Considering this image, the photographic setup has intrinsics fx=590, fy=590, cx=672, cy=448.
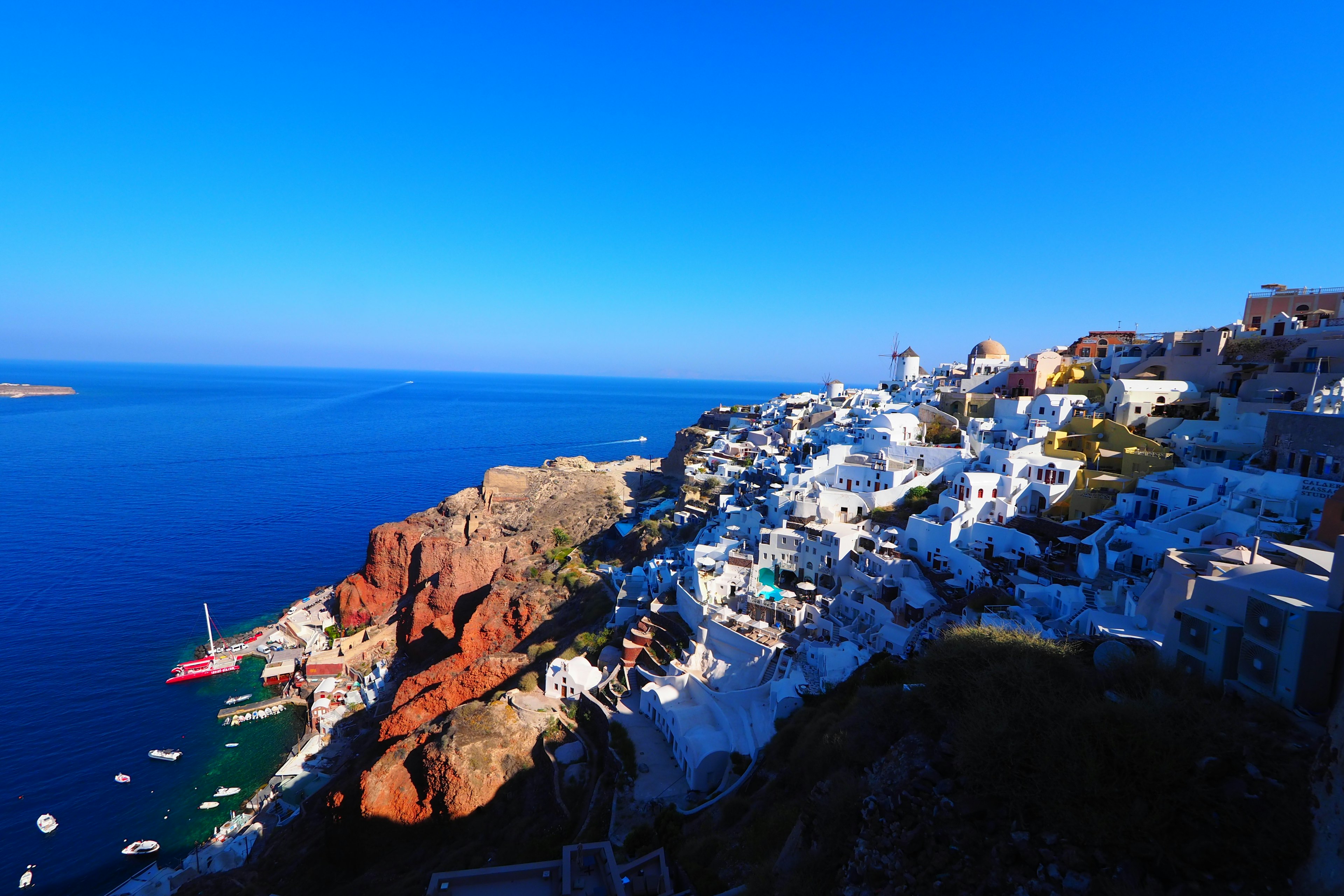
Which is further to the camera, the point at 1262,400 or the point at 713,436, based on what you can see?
the point at 713,436

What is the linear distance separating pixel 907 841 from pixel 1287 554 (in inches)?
481

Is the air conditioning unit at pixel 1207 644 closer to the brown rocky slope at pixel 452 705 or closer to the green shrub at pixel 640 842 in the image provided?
the green shrub at pixel 640 842

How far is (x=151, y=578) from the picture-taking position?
42.9m

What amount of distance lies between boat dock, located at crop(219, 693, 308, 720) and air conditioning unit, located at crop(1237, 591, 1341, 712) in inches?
1441

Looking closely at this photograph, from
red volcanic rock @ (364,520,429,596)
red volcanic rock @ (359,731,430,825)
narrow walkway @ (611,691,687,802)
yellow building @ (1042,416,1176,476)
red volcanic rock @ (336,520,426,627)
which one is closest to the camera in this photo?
narrow walkway @ (611,691,687,802)

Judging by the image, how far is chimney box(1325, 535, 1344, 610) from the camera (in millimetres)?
8164

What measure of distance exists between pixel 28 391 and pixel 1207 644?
245583 mm

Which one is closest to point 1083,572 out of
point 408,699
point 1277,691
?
point 1277,691

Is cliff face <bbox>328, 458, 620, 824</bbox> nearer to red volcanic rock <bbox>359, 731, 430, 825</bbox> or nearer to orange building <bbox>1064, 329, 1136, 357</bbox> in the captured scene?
red volcanic rock <bbox>359, 731, 430, 825</bbox>

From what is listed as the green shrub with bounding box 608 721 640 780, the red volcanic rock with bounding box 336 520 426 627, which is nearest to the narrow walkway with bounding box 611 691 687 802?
the green shrub with bounding box 608 721 640 780

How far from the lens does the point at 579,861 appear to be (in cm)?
1281

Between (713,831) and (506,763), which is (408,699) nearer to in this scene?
(506,763)

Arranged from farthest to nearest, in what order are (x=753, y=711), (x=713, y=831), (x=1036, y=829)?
(x=753, y=711) → (x=713, y=831) → (x=1036, y=829)

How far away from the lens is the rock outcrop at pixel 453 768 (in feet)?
64.4
